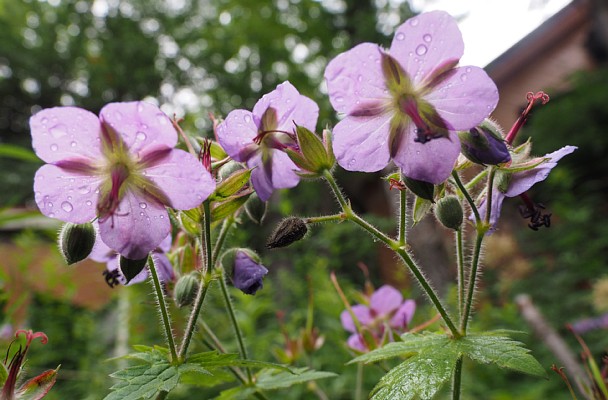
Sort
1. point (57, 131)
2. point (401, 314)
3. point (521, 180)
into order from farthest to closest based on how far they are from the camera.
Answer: point (401, 314) → point (521, 180) → point (57, 131)

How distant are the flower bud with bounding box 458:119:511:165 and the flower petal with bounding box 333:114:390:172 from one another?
0.11 metres

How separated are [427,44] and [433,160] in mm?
162

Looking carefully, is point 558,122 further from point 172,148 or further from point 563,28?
point 172,148

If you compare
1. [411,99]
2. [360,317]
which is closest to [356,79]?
[411,99]

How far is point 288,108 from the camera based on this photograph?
82 cm

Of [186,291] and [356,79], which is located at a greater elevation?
[356,79]

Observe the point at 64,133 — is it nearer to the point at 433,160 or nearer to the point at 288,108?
the point at 288,108

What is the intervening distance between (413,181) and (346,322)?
0.67 m

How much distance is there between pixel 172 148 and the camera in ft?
2.18

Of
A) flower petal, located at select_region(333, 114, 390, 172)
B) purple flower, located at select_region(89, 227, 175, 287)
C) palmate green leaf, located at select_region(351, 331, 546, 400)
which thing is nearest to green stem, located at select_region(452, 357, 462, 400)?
palmate green leaf, located at select_region(351, 331, 546, 400)

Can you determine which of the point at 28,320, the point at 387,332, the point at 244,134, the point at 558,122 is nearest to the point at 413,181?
the point at 244,134

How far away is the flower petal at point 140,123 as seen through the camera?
24.8 inches

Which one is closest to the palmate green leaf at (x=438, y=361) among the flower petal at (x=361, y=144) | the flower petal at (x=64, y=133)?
the flower petal at (x=361, y=144)

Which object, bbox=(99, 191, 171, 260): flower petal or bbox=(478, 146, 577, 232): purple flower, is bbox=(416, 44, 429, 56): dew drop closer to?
bbox=(478, 146, 577, 232): purple flower
